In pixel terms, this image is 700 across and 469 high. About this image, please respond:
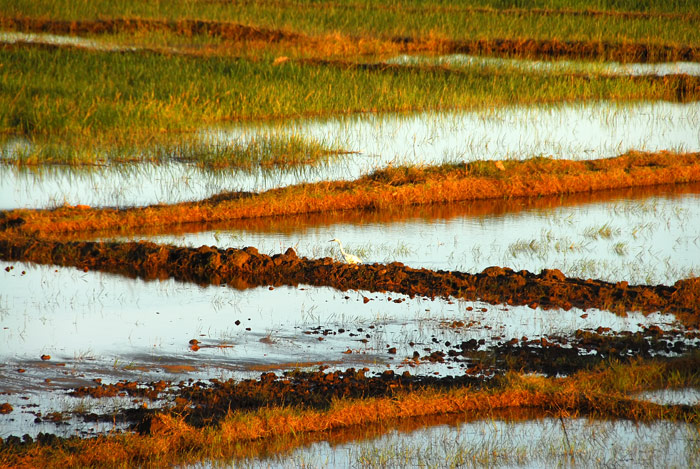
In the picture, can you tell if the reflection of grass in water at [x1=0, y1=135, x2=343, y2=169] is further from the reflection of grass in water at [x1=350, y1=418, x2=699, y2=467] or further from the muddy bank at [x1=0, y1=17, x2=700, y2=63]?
the muddy bank at [x1=0, y1=17, x2=700, y2=63]

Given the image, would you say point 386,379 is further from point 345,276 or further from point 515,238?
point 515,238

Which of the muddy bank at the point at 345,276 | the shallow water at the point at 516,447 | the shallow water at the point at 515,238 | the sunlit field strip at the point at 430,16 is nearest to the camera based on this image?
the shallow water at the point at 516,447

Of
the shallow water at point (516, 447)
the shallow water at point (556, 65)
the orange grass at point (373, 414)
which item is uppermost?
the shallow water at point (556, 65)

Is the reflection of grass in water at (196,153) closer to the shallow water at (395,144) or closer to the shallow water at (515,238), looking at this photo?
the shallow water at (395,144)

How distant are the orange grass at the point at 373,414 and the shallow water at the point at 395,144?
12.0 feet

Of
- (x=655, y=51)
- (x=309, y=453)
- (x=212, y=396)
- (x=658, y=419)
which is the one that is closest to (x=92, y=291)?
(x=212, y=396)

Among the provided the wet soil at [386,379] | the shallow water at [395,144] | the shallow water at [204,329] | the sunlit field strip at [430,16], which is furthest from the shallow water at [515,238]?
the sunlit field strip at [430,16]

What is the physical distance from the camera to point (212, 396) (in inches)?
132

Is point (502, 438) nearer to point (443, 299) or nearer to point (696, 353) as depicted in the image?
point (696, 353)

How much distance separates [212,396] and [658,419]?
179 cm

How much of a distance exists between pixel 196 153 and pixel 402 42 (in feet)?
25.2

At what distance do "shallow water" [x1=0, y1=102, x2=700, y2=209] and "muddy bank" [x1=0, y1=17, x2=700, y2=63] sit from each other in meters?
2.91

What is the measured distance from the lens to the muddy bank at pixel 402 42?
14055mm

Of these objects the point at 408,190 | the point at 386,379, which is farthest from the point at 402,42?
the point at 386,379
